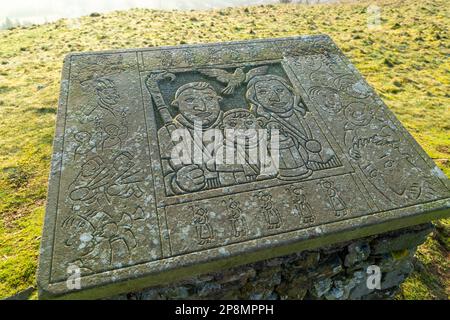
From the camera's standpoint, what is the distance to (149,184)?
8.53ft

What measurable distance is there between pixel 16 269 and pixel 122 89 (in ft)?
7.15

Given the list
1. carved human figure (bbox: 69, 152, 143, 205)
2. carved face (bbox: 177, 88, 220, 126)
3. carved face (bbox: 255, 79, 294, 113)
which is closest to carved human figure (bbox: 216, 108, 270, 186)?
carved face (bbox: 177, 88, 220, 126)

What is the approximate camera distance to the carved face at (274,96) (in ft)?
11.1

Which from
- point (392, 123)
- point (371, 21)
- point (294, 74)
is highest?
point (294, 74)

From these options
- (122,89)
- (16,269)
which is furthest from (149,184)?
(16,269)

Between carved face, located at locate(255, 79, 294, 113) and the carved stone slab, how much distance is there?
17 mm

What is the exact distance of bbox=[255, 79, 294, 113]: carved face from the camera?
3.39 m

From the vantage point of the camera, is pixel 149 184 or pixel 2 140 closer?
pixel 149 184

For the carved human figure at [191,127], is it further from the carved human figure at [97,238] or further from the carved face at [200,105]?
the carved human figure at [97,238]

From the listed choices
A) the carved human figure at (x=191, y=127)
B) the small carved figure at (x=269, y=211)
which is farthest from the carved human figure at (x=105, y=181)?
the small carved figure at (x=269, y=211)

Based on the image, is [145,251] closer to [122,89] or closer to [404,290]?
[122,89]

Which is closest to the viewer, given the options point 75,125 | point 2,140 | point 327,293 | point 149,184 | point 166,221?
point 166,221

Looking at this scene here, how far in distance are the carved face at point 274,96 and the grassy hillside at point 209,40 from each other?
251cm

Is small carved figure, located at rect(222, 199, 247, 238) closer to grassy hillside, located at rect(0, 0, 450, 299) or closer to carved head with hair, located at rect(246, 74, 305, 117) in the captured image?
carved head with hair, located at rect(246, 74, 305, 117)
